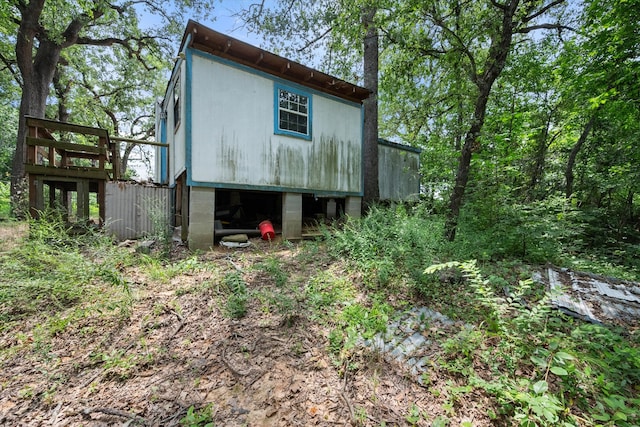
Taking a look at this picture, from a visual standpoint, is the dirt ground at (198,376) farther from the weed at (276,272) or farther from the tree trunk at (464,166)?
the tree trunk at (464,166)

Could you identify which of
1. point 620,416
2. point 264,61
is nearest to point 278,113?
point 264,61

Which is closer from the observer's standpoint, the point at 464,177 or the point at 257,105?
the point at 464,177

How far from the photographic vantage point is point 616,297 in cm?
330

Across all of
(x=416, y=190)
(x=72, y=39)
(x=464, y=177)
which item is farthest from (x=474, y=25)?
(x=72, y=39)

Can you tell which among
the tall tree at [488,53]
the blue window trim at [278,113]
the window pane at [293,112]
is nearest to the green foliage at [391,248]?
the tall tree at [488,53]

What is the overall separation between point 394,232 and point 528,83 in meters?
9.62

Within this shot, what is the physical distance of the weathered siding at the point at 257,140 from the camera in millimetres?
5574

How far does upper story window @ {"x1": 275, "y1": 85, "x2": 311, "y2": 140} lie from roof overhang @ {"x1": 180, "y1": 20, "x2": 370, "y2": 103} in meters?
0.36

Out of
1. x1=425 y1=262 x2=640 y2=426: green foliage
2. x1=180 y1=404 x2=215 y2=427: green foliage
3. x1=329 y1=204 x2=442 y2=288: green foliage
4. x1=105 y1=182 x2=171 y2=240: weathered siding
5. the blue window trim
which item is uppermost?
the blue window trim

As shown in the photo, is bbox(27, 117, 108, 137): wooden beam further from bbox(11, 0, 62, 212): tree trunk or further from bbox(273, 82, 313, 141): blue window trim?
bbox(11, 0, 62, 212): tree trunk

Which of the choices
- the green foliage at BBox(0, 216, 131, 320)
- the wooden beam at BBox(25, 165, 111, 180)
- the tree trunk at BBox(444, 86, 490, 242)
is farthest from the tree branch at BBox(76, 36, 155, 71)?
the tree trunk at BBox(444, 86, 490, 242)

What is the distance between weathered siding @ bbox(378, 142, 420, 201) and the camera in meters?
9.46

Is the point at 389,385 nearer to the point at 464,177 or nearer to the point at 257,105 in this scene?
the point at 464,177

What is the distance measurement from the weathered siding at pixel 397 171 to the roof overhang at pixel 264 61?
2.61m
